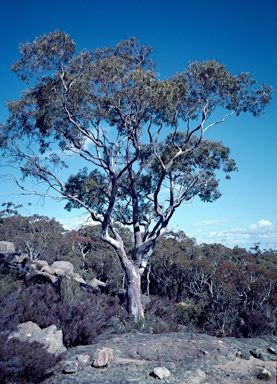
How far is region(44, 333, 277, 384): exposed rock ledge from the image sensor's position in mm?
4875

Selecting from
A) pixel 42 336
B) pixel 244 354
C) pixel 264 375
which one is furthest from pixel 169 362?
pixel 42 336

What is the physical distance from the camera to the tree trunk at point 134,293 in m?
10.6

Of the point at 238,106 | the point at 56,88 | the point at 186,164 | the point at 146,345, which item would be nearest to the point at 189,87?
the point at 238,106

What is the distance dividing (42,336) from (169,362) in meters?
2.30

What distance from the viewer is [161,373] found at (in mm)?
4930

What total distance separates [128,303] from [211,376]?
6.11 metres

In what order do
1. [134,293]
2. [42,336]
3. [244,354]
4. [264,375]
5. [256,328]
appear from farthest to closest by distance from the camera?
[134,293] → [256,328] → [244,354] → [42,336] → [264,375]

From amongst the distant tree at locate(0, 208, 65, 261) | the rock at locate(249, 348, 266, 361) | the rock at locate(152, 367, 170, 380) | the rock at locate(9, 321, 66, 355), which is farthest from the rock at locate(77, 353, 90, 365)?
the distant tree at locate(0, 208, 65, 261)

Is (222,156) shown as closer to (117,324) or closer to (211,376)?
(117,324)

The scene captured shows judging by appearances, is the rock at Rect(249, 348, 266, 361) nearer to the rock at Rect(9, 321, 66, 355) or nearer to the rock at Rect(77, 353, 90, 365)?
the rock at Rect(77, 353, 90, 365)

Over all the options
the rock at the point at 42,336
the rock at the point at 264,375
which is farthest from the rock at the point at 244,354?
the rock at the point at 42,336

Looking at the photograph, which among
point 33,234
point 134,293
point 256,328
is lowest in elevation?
point 256,328

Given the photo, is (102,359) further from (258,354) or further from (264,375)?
(258,354)

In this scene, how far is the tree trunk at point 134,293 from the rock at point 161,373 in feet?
17.8
